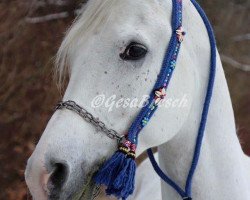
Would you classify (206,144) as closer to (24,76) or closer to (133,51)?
(133,51)

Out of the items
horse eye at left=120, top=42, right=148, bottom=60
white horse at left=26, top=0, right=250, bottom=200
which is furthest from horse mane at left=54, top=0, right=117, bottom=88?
horse eye at left=120, top=42, right=148, bottom=60

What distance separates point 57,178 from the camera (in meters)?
1.39

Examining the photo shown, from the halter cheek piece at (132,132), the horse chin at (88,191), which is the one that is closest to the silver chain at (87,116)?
the halter cheek piece at (132,132)

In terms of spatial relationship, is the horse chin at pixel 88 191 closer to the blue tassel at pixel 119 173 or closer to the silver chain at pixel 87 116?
the blue tassel at pixel 119 173

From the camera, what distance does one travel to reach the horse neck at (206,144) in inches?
63.6

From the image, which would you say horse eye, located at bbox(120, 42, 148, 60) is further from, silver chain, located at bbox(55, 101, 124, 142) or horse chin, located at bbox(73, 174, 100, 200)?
horse chin, located at bbox(73, 174, 100, 200)

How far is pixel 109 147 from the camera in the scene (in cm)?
146

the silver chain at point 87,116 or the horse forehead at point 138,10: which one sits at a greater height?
the horse forehead at point 138,10

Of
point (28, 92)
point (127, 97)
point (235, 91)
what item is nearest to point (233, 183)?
point (127, 97)

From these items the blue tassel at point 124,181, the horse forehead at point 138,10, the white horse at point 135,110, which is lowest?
the blue tassel at point 124,181

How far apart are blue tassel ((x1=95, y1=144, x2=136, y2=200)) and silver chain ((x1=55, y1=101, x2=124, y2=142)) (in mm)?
56

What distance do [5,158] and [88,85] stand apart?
2.68 meters

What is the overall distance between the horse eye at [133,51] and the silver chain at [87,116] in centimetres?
20

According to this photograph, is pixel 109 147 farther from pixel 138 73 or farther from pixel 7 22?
pixel 7 22
